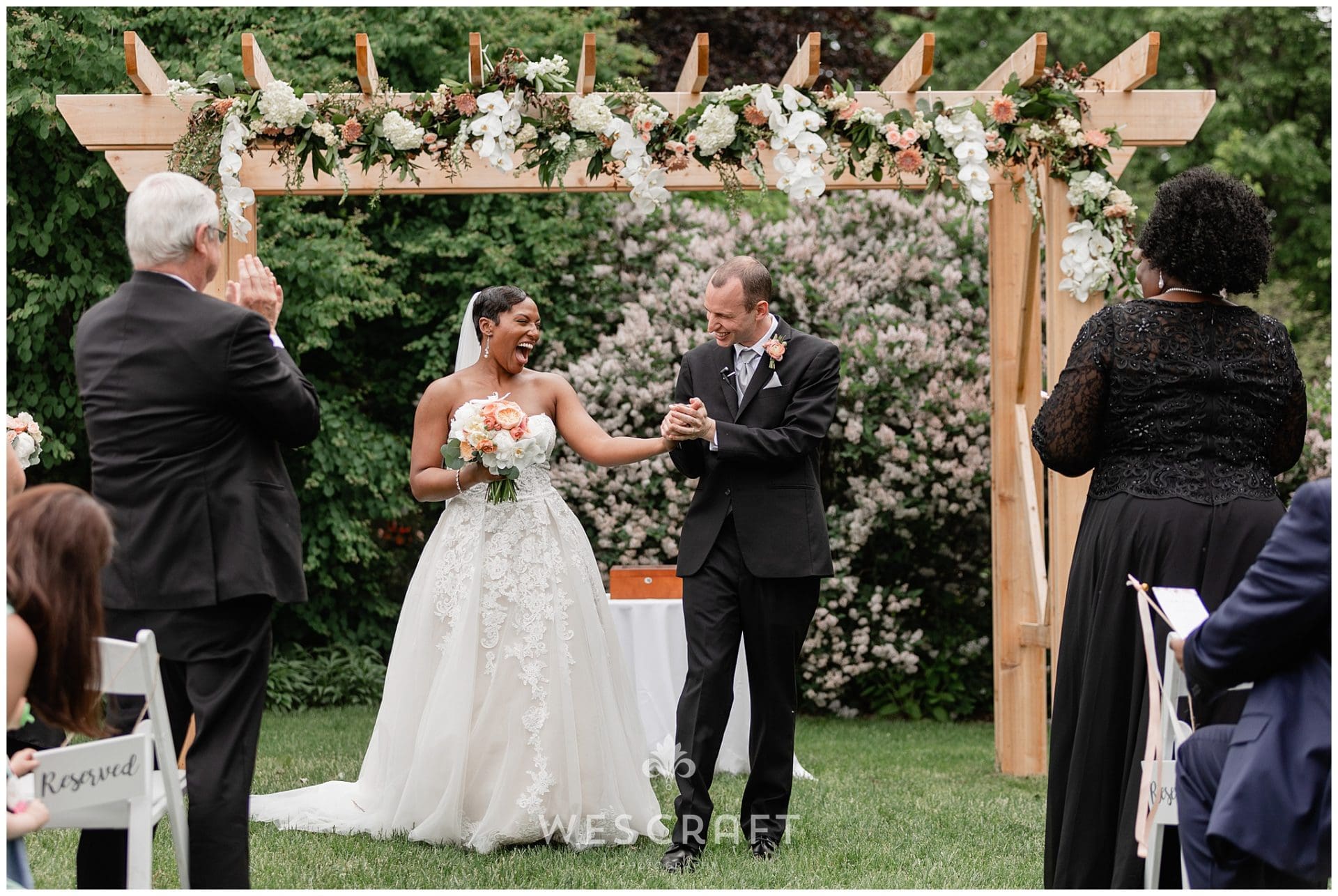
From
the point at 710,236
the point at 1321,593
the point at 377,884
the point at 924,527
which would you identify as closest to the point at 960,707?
the point at 924,527

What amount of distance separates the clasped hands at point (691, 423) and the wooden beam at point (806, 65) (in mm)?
1411

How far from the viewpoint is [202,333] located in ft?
10.4

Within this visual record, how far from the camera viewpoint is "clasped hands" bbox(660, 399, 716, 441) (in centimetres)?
454

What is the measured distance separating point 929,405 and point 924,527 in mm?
803

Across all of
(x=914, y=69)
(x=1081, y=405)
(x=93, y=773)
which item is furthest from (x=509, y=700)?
(x=914, y=69)

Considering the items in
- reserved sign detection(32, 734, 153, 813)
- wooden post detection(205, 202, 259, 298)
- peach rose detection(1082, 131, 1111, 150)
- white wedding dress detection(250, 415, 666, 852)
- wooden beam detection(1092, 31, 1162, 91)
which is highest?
wooden beam detection(1092, 31, 1162, 91)

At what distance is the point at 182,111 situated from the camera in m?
5.38

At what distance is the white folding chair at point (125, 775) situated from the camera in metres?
2.72

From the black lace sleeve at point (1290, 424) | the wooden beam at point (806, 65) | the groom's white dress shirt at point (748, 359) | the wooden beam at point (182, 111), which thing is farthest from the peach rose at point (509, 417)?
the black lace sleeve at point (1290, 424)

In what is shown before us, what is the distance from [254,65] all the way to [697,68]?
164 centimetres

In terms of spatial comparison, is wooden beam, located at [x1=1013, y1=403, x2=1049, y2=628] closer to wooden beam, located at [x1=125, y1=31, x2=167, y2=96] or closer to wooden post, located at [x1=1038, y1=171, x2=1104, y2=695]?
wooden post, located at [x1=1038, y1=171, x2=1104, y2=695]

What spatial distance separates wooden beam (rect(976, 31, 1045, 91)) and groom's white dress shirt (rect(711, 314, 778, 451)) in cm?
145

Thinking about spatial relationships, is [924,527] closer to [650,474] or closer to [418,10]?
Answer: [650,474]

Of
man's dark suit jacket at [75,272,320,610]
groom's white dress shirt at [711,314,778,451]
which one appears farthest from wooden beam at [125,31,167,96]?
groom's white dress shirt at [711,314,778,451]
